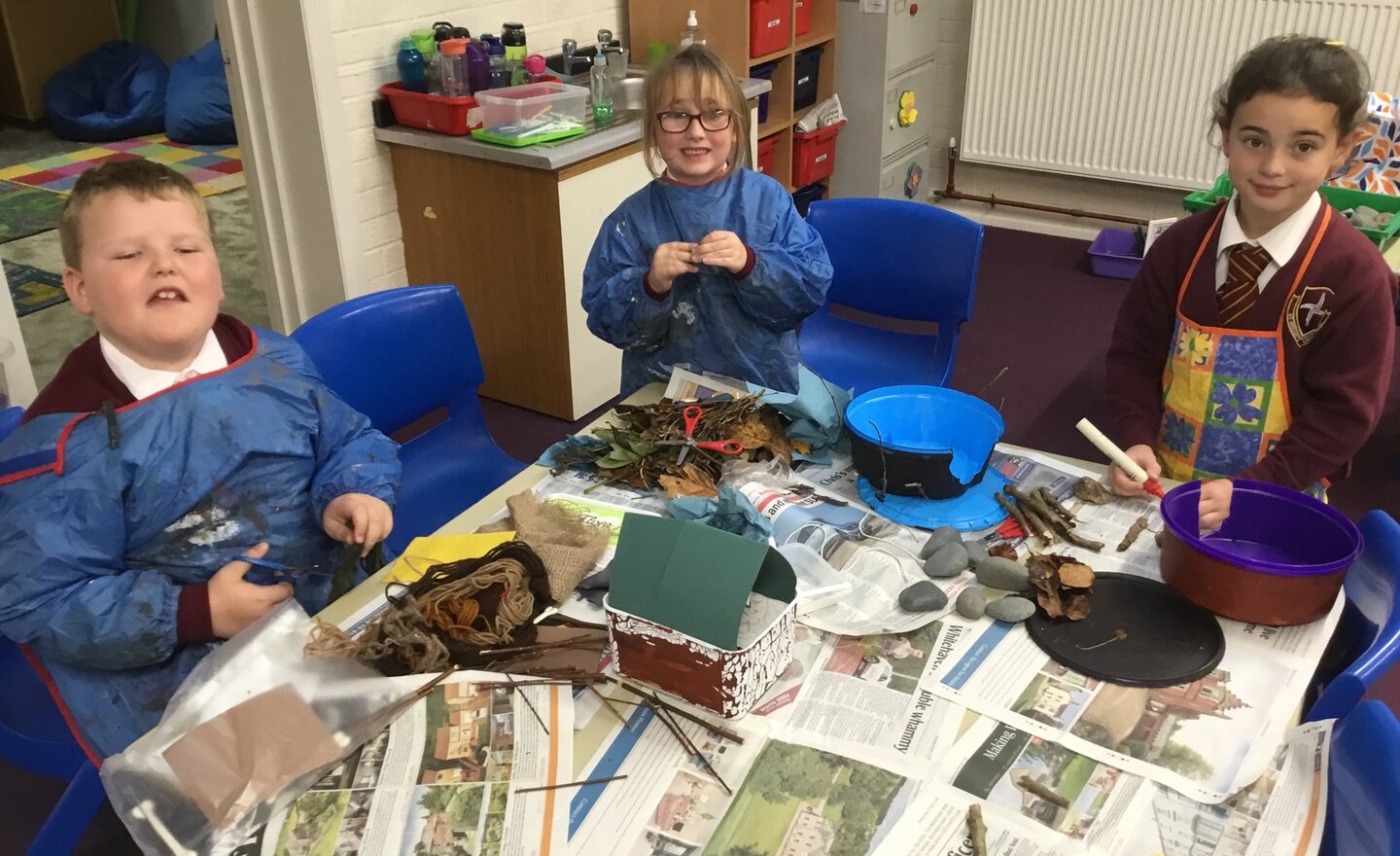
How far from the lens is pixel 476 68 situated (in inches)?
113

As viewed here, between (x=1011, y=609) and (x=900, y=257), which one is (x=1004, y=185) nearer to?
(x=900, y=257)

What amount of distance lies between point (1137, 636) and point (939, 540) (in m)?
0.25

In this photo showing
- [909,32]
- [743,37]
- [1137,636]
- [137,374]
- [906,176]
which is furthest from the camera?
[906,176]

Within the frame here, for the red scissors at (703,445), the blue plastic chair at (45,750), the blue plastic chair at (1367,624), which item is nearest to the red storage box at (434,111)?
the red scissors at (703,445)

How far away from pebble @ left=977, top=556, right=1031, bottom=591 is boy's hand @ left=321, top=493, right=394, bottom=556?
0.73 meters

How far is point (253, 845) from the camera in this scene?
3.04ft

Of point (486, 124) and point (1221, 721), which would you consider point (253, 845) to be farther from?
point (486, 124)

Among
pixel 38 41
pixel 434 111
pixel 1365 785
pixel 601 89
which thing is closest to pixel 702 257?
pixel 1365 785

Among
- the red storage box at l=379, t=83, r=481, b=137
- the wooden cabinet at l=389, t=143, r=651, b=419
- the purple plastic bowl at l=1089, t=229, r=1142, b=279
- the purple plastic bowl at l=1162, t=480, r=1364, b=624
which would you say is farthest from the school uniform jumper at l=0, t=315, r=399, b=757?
the purple plastic bowl at l=1089, t=229, r=1142, b=279

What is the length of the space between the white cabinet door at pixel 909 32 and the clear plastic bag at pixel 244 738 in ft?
11.9

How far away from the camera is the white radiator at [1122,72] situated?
378 centimetres

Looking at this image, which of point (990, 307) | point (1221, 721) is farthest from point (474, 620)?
point (990, 307)

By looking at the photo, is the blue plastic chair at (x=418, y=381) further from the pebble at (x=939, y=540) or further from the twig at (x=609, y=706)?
the pebble at (x=939, y=540)

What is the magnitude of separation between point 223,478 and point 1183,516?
3.85 ft
